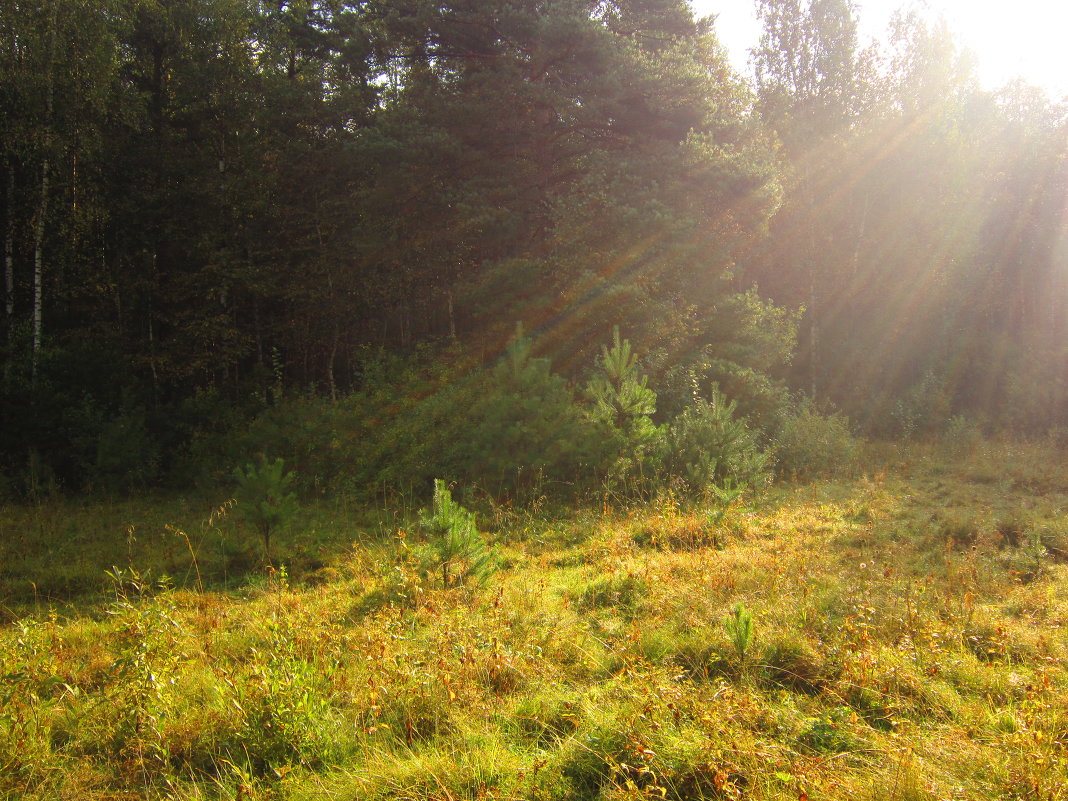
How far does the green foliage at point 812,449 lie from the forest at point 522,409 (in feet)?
0.42

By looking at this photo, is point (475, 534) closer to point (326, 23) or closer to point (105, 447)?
point (105, 447)

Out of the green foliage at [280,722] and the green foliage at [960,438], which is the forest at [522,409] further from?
the green foliage at [960,438]

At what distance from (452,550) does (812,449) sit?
32.8 ft

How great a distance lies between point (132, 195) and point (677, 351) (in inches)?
535

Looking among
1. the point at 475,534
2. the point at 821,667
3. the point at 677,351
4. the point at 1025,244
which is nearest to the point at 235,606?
the point at 475,534

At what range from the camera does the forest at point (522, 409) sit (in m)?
3.25

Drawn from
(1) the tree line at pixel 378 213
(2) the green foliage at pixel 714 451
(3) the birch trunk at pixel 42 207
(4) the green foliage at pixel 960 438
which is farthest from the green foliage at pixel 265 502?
(4) the green foliage at pixel 960 438

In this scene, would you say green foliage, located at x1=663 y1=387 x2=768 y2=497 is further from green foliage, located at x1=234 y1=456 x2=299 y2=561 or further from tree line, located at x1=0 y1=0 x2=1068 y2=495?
green foliage, located at x1=234 y1=456 x2=299 y2=561

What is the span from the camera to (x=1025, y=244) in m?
22.0

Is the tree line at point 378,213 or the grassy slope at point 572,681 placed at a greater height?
the tree line at point 378,213

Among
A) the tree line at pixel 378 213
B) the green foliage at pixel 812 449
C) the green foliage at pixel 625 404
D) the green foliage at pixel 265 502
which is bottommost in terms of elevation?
the green foliage at pixel 812 449

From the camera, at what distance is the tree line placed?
546 inches

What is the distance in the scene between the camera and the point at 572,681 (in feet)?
12.4

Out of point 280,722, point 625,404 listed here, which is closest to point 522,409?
point 625,404
